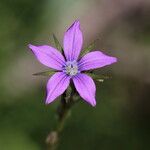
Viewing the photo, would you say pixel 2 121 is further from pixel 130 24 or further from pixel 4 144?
pixel 130 24

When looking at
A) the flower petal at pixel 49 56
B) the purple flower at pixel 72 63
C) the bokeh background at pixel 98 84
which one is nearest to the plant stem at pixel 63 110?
the purple flower at pixel 72 63

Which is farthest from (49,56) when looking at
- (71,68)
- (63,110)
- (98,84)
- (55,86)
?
(98,84)

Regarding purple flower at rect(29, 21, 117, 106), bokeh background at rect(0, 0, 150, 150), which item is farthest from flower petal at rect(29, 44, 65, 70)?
bokeh background at rect(0, 0, 150, 150)

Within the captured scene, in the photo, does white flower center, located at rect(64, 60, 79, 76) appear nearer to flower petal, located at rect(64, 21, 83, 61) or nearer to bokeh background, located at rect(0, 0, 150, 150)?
flower petal, located at rect(64, 21, 83, 61)

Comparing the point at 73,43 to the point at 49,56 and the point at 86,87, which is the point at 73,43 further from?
the point at 86,87

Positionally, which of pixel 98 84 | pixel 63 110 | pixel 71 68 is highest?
pixel 71 68
